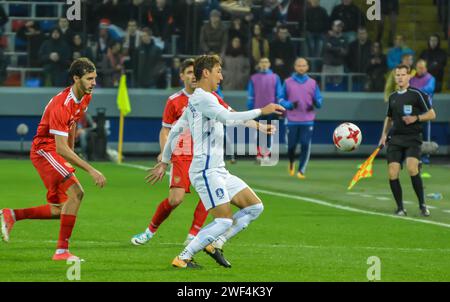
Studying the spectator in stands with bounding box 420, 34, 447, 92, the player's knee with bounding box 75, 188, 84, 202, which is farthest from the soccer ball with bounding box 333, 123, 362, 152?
the spectator in stands with bounding box 420, 34, 447, 92

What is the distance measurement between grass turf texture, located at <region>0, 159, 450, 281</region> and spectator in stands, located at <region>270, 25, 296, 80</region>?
791cm

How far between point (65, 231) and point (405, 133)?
22.9 feet

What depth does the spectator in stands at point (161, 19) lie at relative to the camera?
30.8m

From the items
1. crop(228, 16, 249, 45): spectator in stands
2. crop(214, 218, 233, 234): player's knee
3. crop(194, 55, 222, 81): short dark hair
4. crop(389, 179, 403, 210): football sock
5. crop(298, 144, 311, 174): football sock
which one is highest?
crop(194, 55, 222, 81): short dark hair

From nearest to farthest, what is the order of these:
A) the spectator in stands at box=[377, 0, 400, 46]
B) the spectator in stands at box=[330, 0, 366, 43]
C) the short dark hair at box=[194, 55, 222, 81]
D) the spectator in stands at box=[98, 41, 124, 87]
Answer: the short dark hair at box=[194, 55, 222, 81], the spectator in stands at box=[98, 41, 124, 87], the spectator in stands at box=[330, 0, 366, 43], the spectator in stands at box=[377, 0, 400, 46]

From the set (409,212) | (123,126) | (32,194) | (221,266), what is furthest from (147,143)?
(221,266)

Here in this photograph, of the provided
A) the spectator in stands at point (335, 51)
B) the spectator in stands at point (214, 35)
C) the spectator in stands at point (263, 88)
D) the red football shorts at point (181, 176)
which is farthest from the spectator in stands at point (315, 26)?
the red football shorts at point (181, 176)

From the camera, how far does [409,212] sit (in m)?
18.1

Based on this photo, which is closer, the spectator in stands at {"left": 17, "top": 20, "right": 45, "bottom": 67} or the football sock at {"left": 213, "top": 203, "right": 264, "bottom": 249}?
the football sock at {"left": 213, "top": 203, "right": 264, "bottom": 249}

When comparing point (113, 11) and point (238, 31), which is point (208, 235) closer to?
point (238, 31)

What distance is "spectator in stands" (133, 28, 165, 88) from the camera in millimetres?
30500

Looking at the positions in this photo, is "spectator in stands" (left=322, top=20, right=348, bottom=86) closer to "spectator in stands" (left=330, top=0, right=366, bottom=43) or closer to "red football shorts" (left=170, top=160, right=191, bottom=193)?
"spectator in stands" (left=330, top=0, right=366, bottom=43)

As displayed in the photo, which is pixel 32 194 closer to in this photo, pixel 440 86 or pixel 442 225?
pixel 442 225

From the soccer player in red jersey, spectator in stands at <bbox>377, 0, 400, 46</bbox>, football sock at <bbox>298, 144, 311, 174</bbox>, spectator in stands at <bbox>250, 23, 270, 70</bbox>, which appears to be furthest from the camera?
spectator in stands at <bbox>377, 0, 400, 46</bbox>
